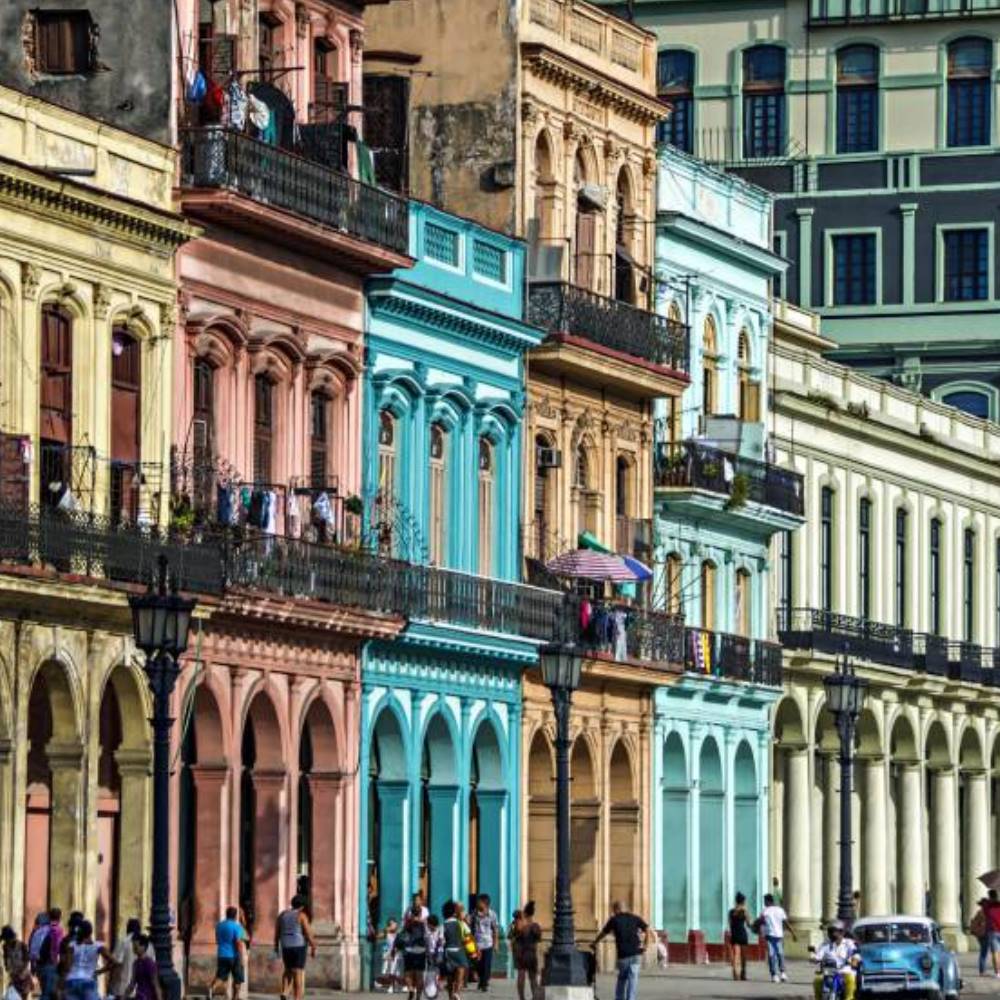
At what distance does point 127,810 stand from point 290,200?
8.19m

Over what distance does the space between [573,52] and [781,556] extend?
50.3ft

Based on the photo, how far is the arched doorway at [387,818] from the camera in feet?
196

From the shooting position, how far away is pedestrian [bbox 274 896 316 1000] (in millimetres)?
52188

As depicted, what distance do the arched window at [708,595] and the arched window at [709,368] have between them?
249cm

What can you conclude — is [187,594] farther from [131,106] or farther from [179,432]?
[131,106]

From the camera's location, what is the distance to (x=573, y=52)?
67188mm

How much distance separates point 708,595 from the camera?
2926 inches

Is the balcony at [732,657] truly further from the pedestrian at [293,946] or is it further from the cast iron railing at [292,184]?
the pedestrian at [293,946]

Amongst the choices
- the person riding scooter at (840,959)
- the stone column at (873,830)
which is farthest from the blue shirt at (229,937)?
the stone column at (873,830)

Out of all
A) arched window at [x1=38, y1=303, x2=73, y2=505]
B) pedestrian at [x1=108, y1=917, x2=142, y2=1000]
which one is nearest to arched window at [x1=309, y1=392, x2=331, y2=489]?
arched window at [x1=38, y1=303, x2=73, y2=505]

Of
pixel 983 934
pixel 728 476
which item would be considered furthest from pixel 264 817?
pixel 983 934

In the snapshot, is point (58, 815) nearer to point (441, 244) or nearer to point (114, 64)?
point (114, 64)

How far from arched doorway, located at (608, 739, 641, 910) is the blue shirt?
61.8ft

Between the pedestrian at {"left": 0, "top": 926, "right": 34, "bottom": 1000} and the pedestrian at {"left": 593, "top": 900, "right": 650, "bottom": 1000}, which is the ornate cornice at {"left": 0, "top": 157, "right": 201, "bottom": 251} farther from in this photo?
the pedestrian at {"left": 593, "top": 900, "right": 650, "bottom": 1000}
